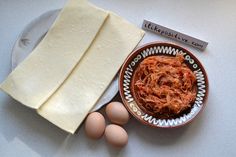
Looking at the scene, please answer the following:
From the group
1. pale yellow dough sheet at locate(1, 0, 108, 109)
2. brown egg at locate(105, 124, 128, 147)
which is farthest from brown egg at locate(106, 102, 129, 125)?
pale yellow dough sheet at locate(1, 0, 108, 109)

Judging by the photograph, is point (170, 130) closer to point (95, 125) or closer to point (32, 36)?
point (95, 125)

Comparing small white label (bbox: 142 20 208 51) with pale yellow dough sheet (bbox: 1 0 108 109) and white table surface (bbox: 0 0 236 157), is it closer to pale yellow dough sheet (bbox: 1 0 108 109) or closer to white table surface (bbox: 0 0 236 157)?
white table surface (bbox: 0 0 236 157)

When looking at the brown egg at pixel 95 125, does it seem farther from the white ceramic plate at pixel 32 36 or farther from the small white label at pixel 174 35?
the small white label at pixel 174 35

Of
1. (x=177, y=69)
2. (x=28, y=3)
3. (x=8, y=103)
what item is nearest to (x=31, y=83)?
(x=8, y=103)

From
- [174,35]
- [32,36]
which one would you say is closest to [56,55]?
[32,36]

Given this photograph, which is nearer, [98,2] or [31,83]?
[31,83]

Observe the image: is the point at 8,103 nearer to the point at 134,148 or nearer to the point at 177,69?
the point at 134,148
